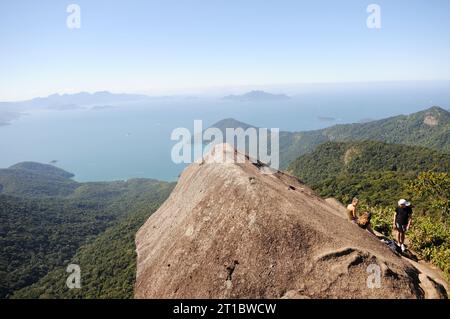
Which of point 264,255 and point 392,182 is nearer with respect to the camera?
point 264,255

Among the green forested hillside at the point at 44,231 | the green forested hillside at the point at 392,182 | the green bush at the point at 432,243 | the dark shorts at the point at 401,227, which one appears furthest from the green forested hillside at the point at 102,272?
the dark shorts at the point at 401,227

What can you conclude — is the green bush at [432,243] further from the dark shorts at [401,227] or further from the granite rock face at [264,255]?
the granite rock face at [264,255]

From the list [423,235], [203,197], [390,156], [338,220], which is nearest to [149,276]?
[203,197]

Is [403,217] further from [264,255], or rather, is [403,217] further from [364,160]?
[364,160]

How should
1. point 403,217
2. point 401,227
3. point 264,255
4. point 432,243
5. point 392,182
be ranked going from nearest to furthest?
1. point 264,255
2. point 403,217
3. point 401,227
4. point 432,243
5. point 392,182

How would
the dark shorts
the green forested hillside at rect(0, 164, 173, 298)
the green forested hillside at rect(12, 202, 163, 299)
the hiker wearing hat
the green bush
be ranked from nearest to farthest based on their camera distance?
the green bush < the hiker wearing hat < the dark shorts < the green forested hillside at rect(12, 202, 163, 299) < the green forested hillside at rect(0, 164, 173, 298)

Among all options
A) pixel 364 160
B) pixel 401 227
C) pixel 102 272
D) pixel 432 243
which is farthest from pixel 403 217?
pixel 364 160

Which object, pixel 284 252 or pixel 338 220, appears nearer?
pixel 284 252

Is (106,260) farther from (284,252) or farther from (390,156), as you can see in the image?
(390,156)

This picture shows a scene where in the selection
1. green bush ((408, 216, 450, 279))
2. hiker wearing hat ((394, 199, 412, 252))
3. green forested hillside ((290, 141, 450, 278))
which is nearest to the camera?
green bush ((408, 216, 450, 279))

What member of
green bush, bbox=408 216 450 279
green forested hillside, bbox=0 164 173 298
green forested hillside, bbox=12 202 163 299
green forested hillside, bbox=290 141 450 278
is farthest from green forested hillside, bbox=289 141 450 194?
green bush, bbox=408 216 450 279

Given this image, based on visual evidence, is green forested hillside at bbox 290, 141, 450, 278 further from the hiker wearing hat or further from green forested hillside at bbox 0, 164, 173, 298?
green forested hillside at bbox 0, 164, 173, 298
